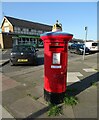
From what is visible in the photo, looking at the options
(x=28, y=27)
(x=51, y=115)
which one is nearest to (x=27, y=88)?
(x=51, y=115)

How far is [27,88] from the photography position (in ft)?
16.7

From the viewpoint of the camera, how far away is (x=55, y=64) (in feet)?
12.6

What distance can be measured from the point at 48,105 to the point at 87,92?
1.55 meters

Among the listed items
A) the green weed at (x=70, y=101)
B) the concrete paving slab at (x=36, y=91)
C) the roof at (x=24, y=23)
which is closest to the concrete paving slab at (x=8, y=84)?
the concrete paving slab at (x=36, y=91)

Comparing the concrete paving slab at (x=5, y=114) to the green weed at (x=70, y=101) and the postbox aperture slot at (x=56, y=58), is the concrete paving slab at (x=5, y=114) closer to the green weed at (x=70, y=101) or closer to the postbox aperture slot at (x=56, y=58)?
the green weed at (x=70, y=101)

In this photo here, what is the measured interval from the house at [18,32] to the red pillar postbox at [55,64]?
1098 inches

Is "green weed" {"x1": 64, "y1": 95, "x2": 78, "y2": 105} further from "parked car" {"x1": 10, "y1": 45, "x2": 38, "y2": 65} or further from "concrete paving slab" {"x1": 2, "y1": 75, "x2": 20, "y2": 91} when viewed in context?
"parked car" {"x1": 10, "y1": 45, "x2": 38, "y2": 65}

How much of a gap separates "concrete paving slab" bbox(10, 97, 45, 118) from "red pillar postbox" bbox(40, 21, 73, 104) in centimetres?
38

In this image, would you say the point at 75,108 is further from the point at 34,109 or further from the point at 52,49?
the point at 52,49

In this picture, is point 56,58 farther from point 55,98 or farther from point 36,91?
point 36,91

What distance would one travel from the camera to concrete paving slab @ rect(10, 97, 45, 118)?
3.43m

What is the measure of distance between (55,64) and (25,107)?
132 cm

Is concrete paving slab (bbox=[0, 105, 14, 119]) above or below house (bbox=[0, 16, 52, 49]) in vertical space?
below

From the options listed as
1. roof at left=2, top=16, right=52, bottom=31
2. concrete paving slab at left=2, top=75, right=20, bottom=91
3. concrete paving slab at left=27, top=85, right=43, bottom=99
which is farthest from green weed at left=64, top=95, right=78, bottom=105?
roof at left=2, top=16, right=52, bottom=31
